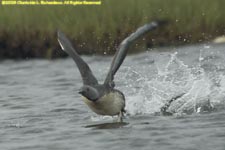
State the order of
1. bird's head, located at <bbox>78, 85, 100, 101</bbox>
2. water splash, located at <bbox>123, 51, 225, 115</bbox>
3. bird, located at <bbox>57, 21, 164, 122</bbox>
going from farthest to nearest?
water splash, located at <bbox>123, 51, 225, 115</bbox>
bird, located at <bbox>57, 21, 164, 122</bbox>
bird's head, located at <bbox>78, 85, 100, 101</bbox>

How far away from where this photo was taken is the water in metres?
9.98

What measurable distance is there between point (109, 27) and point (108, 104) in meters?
7.38

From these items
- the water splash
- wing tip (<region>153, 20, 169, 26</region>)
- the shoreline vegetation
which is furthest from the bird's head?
the shoreline vegetation

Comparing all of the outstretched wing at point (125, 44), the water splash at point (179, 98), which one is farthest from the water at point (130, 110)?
the outstretched wing at point (125, 44)

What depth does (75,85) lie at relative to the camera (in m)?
15.3

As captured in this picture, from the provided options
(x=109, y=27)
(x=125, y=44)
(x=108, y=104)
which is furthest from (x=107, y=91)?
(x=109, y=27)

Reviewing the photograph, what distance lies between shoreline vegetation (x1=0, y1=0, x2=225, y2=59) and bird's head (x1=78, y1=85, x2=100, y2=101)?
6948 mm

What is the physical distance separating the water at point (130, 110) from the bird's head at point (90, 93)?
452 millimetres

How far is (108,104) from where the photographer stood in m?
10.8

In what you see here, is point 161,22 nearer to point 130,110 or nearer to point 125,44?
point 125,44

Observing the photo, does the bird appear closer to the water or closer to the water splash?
the water

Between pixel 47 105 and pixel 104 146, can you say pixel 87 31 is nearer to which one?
pixel 47 105

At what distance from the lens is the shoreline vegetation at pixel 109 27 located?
1783 centimetres

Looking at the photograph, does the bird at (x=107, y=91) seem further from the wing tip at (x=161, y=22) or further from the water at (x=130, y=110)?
the water at (x=130, y=110)
